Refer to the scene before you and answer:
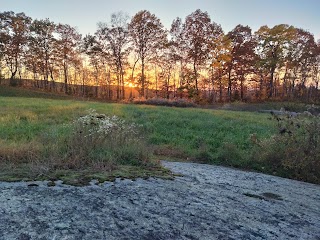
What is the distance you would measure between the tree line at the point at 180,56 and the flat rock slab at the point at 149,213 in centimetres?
3572

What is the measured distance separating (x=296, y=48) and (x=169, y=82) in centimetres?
2029

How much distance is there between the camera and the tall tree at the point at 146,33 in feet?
133

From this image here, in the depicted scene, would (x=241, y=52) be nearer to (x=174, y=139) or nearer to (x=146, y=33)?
(x=146, y=33)

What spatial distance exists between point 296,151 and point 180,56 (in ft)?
115

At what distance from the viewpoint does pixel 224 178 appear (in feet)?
18.7

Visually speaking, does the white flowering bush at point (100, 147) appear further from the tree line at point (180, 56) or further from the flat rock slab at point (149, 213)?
the tree line at point (180, 56)

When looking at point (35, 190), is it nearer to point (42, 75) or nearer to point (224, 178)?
point (224, 178)

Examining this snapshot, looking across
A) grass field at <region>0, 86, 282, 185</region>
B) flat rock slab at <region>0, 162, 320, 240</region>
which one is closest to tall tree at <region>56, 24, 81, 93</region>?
grass field at <region>0, 86, 282, 185</region>

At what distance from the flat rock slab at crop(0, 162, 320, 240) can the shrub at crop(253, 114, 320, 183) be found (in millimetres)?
2599

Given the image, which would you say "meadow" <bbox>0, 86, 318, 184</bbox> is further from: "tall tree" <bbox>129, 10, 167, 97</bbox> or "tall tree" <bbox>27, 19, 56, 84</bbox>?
"tall tree" <bbox>27, 19, 56, 84</bbox>

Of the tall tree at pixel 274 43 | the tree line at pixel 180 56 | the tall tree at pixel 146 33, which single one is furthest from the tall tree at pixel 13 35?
the tall tree at pixel 274 43

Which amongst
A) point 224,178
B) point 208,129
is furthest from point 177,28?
point 224,178

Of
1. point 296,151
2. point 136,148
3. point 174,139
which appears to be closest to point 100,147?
point 136,148

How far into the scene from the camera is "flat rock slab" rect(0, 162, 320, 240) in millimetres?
2602
